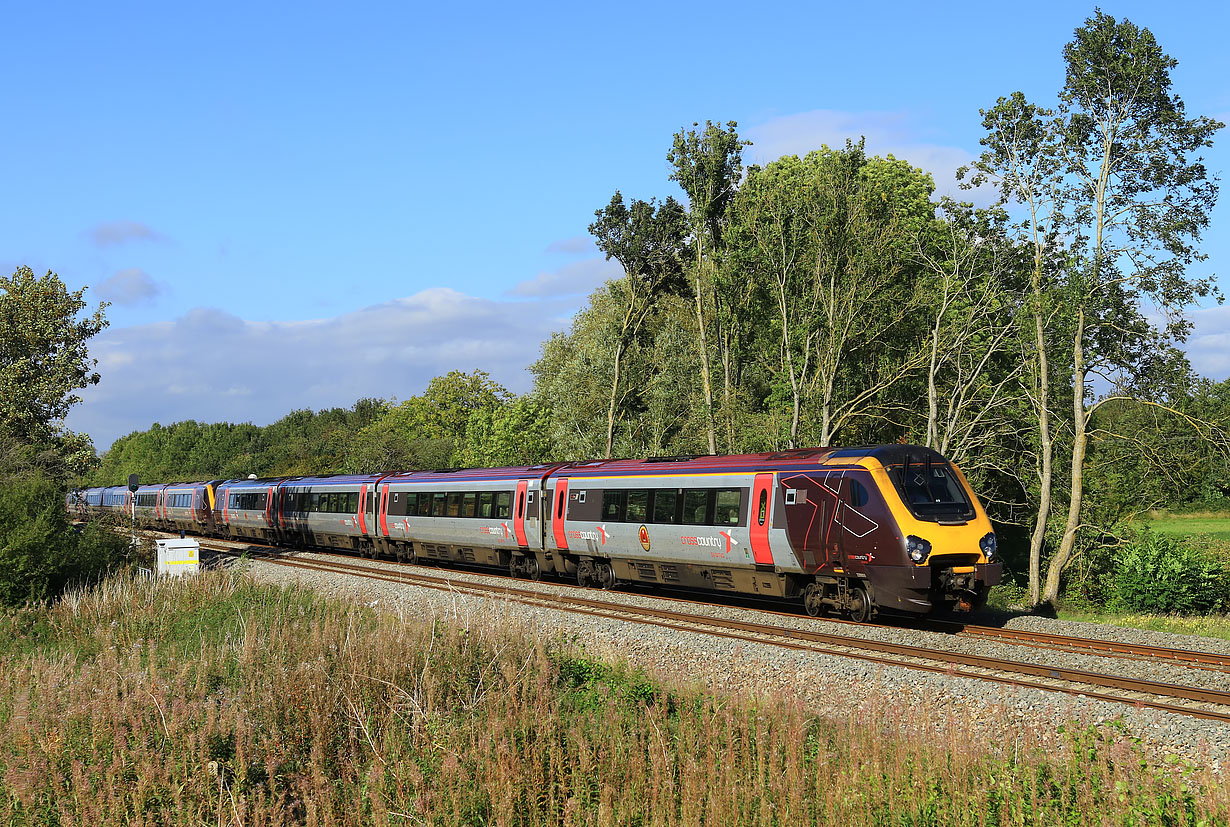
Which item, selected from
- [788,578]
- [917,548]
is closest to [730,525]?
[788,578]

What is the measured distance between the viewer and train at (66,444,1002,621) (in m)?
15.7

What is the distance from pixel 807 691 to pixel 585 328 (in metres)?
53.0

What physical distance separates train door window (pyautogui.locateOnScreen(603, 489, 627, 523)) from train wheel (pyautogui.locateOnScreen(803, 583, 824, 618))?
5.43 meters

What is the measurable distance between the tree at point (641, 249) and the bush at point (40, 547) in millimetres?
24455

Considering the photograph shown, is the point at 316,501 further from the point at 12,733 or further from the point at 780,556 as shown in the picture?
the point at 12,733

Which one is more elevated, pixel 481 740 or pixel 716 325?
pixel 716 325

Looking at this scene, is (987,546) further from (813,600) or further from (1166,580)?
(1166,580)

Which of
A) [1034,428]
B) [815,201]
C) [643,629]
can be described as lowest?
[643,629]

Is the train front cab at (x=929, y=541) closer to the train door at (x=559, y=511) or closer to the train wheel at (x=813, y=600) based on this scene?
the train wheel at (x=813, y=600)

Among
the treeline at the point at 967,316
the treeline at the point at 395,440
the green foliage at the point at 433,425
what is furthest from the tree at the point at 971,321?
the green foliage at the point at 433,425

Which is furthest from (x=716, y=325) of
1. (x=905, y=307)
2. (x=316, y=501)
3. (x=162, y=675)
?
(x=162, y=675)

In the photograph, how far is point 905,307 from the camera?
110 ft

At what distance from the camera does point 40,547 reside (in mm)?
18797

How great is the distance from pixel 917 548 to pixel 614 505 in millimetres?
8306
